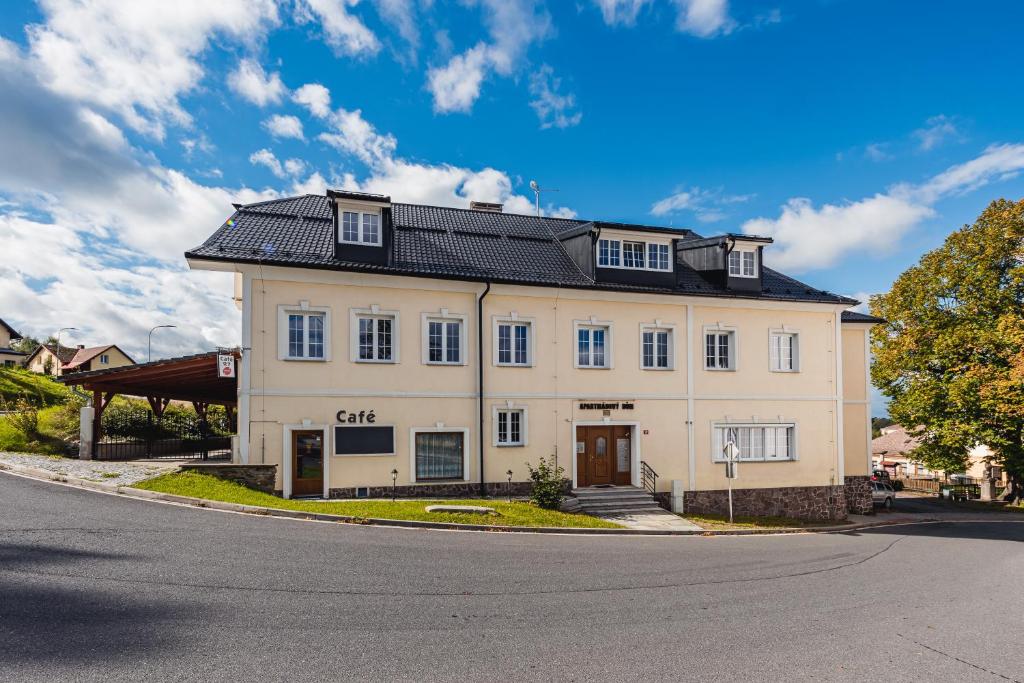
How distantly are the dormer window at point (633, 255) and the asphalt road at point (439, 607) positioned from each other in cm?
1105

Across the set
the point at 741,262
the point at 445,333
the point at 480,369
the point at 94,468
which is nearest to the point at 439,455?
the point at 480,369

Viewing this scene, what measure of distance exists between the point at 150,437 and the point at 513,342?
48.5 ft

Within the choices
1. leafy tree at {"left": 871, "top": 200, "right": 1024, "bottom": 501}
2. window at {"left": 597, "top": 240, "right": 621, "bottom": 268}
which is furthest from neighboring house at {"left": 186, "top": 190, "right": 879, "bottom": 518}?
leafy tree at {"left": 871, "top": 200, "right": 1024, "bottom": 501}

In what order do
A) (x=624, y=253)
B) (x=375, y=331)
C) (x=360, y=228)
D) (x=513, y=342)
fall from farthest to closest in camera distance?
(x=624, y=253) < (x=513, y=342) < (x=360, y=228) < (x=375, y=331)

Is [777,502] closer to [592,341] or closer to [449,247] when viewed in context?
[592,341]

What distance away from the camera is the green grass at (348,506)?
1456 centimetres

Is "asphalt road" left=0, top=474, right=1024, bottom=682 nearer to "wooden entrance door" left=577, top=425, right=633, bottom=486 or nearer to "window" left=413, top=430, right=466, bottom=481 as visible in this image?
"window" left=413, top=430, right=466, bottom=481

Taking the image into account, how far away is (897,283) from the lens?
33188 mm

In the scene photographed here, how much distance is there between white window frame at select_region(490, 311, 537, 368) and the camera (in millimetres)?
19797

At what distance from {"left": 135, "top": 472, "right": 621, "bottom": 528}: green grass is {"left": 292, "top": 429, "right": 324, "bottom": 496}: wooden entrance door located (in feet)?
6.25

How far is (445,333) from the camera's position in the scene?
63.5 feet

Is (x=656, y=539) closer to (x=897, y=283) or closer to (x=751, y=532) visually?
(x=751, y=532)

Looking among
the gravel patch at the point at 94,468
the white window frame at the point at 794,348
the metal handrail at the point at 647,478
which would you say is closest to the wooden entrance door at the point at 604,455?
the metal handrail at the point at 647,478

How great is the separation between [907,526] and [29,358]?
10727cm
